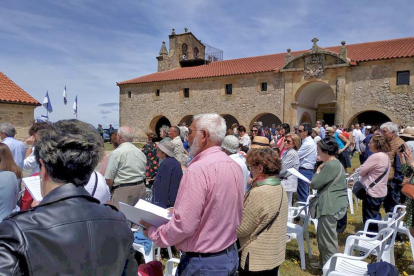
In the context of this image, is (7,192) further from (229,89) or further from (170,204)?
(229,89)

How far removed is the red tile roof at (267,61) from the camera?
18234 mm

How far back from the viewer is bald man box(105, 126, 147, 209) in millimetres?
4109

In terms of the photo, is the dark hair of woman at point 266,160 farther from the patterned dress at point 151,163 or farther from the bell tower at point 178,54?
the bell tower at point 178,54

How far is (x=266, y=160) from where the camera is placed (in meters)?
2.85

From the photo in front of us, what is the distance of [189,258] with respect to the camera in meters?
2.04

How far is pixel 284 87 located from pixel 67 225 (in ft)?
68.3

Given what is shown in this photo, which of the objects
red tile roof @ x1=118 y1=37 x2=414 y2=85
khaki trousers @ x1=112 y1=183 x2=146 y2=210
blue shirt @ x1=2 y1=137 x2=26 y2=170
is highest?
red tile roof @ x1=118 y1=37 x2=414 y2=85

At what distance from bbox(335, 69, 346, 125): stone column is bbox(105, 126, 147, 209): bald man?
17.4 m

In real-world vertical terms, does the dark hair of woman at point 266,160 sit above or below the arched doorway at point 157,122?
below

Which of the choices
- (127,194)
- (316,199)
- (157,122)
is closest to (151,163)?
(127,194)

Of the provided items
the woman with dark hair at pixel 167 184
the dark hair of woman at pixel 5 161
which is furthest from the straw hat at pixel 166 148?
the dark hair of woman at pixel 5 161

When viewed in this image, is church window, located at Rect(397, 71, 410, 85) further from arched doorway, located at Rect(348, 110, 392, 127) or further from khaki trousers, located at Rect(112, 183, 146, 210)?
khaki trousers, located at Rect(112, 183, 146, 210)

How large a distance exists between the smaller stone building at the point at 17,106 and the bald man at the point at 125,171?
441 inches

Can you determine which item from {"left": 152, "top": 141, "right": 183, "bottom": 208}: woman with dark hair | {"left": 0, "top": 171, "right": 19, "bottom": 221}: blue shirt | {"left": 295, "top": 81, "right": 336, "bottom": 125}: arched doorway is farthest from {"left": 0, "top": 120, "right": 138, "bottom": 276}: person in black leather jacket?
{"left": 295, "top": 81, "right": 336, "bottom": 125}: arched doorway
